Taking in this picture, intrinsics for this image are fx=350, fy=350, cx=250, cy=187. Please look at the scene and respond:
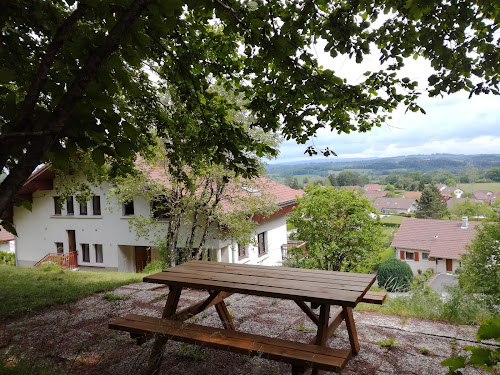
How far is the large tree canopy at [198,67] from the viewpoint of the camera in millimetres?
1255

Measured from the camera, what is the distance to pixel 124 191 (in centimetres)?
1127

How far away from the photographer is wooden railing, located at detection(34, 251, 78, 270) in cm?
1772

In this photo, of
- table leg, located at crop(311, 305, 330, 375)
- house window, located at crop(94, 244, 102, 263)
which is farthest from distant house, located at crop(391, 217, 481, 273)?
table leg, located at crop(311, 305, 330, 375)

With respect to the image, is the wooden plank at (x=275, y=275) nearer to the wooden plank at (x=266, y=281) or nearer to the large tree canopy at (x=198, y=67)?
the wooden plank at (x=266, y=281)

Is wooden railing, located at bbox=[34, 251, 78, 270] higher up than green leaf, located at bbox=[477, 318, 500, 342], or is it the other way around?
green leaf, located at bbox=[477, 318, 500, 342]

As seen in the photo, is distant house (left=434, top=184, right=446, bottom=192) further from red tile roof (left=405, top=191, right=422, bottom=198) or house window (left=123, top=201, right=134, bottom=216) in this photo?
house window (left=123, top=201, right=134, bottom=216)

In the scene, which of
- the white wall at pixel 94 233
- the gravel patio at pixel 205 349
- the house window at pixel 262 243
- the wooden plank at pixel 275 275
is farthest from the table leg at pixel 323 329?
the house window at pixel 262 243

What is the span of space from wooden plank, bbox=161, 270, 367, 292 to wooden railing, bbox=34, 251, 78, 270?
55.2ft

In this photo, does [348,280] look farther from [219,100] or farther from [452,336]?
[219,100]

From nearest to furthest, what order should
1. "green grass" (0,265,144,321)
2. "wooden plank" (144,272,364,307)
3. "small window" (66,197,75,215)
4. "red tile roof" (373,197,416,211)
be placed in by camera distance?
"wooden plank" (144,272,364,307)
"green grass" (0,265,144,321)
"small window" (66,197,75,215)
"red tile roof" (373,197,416,211)

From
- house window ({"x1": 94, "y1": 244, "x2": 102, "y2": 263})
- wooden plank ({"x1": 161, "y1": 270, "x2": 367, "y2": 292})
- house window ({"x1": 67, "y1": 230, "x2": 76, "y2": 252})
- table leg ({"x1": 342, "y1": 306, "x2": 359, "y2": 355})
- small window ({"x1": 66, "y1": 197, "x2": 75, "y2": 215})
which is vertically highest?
small window ({"x1": 66, "y1": 197, "x2": 75, "y2": 215})

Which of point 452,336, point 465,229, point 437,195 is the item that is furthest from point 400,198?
point 452,336

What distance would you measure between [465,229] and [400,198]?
3003cm

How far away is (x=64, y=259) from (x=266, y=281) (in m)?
17.9
